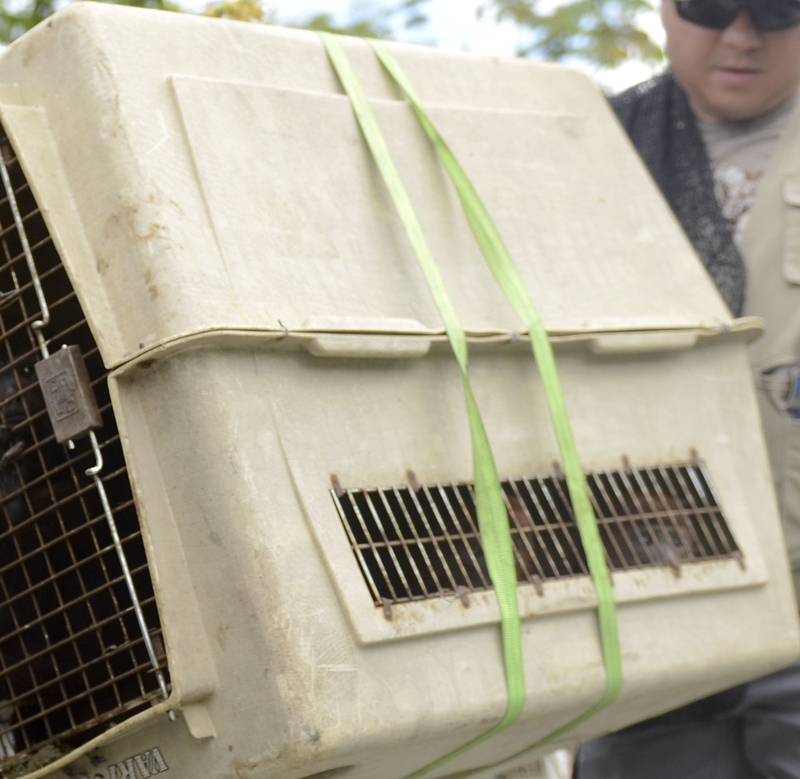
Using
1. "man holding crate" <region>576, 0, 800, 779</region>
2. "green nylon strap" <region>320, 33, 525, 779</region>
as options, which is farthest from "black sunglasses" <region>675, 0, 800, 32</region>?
"green nylon strap" <region>320, 33, 525, 779</region>

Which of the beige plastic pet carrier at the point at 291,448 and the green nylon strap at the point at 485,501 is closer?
the beige plastic pet carrier at the point at 291,448

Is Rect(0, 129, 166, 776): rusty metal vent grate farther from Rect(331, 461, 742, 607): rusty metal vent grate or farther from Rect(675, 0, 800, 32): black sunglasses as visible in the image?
Rect(675, 0, 800, 32): black sunglasses

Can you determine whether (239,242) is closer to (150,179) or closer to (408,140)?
(150,179)

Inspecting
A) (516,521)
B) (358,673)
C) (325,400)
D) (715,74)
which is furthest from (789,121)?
(358,673)

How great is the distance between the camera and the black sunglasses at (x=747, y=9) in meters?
1.95

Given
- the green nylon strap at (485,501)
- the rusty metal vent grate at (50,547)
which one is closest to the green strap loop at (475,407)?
the green nylon strap at (485,501)

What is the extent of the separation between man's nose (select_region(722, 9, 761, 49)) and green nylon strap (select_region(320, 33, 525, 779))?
77cm

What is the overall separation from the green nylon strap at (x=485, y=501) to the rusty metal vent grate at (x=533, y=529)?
0.03m

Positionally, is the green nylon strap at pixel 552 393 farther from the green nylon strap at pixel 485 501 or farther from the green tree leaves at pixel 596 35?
the green tree leaves at pixel 596 35

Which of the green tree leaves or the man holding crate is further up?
the green tree leaves

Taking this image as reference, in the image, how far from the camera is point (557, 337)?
156 centimetres

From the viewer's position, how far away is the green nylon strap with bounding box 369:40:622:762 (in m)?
1.48

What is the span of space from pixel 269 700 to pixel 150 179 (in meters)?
0.56

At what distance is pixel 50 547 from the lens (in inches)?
53.9
